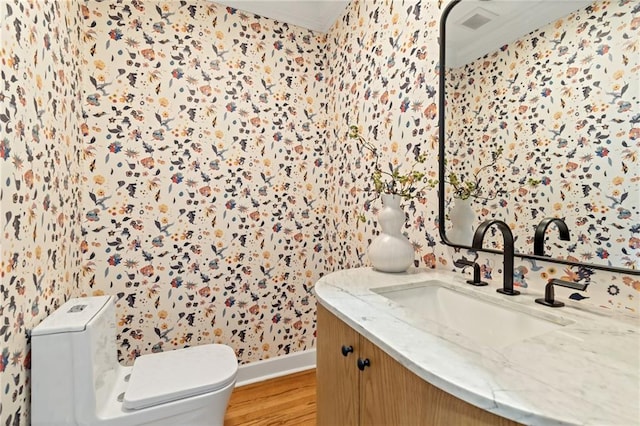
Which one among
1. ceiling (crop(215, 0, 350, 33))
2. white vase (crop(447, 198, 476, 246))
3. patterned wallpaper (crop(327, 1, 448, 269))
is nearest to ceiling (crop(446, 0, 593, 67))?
patterned wallpaper (crop(327, 1, 448, 269))

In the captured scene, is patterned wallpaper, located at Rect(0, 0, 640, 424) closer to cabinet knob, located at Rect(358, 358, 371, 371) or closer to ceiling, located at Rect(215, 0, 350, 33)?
ceiling, located at Rect(215, 0, 350, 33)

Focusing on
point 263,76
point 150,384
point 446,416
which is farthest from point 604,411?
point 263,76

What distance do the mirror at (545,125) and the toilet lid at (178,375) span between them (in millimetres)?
1193

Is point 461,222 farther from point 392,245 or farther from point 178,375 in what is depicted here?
point 178,375

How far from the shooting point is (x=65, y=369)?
3.57 feet

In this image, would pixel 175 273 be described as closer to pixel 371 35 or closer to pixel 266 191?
pixel 266 191

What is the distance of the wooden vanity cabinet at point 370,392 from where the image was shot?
0.57 m

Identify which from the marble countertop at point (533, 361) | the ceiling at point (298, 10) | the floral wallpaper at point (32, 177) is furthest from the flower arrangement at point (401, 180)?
the floral wallpaper at point (32, 177)

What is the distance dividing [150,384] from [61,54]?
1524 millimetres

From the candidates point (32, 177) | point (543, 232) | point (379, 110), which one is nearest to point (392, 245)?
point (543, 232)

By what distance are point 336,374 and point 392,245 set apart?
0.56 m

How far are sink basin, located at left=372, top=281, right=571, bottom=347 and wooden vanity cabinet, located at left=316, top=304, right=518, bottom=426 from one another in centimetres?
20

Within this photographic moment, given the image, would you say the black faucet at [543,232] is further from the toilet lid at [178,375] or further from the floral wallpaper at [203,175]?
the floral wallpaper at [203,175]

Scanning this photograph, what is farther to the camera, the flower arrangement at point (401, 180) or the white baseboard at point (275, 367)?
the white baseboard at point (275, 367)
